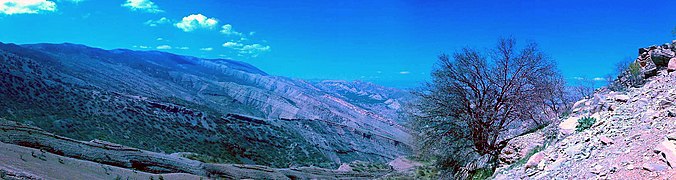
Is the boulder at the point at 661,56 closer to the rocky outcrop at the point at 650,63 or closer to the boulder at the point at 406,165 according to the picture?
the rocky outcrop at the point at 650,63

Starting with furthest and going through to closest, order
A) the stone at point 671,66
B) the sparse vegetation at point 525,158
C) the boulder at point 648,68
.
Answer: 1. the boulder at point 648,68
2. the stone at point 671,66
3. the sparse vegetation at point 525,158

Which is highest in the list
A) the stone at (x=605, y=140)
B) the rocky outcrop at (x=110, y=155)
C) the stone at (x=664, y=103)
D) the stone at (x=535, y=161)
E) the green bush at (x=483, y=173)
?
the stone at (x=664, y=103)

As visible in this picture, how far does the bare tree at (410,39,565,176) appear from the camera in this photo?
45.7 feet

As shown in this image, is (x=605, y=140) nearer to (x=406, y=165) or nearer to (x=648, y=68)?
(x=648, y=68)

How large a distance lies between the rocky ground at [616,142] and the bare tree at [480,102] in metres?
2.03

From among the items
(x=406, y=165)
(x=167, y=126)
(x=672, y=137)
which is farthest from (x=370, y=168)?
(x=672, y=137)

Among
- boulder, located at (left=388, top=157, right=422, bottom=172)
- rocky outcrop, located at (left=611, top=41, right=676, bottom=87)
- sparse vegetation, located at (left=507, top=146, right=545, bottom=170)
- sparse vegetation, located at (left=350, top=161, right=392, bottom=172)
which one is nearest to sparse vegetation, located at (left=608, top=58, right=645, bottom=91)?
rocky outcrop, located at (left=611, top=41, right=676, bottom=87)

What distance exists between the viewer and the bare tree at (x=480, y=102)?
45.7 feet

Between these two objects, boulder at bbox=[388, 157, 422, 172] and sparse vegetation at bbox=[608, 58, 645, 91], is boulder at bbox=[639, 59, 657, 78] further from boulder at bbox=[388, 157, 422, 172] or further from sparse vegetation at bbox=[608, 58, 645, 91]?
boulder at bbox=[388, 157, 422, 172]

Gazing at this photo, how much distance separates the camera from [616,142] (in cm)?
771

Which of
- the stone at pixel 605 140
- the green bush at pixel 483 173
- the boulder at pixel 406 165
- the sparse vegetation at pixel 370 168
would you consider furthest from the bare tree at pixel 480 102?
the sparse vegetation at pixel 370 168

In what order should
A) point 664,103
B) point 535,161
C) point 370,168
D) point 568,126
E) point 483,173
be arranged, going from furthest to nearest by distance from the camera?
point 370,168
point 483,173
point 568,126
point 535,161
point 664,103

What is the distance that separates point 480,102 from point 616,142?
6573 millimetres

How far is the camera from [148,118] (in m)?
59.7
